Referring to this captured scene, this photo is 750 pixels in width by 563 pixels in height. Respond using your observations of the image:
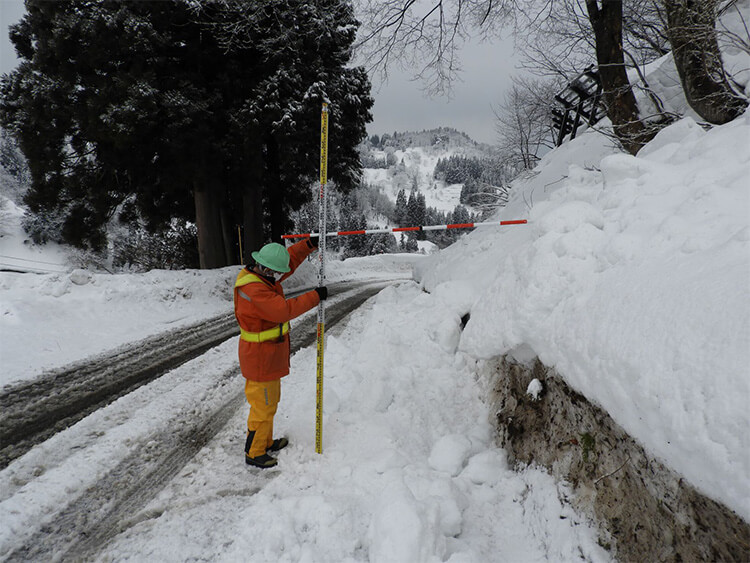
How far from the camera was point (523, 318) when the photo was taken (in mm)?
3053

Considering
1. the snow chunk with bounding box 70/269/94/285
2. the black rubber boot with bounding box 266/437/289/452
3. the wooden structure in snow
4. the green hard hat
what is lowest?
the black rubber boot with bounding box 266/437/289/452

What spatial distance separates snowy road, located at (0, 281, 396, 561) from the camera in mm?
2432

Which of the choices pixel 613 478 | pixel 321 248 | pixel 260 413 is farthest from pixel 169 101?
pixel 613 478

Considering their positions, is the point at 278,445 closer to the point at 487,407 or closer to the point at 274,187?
the point at 487,407

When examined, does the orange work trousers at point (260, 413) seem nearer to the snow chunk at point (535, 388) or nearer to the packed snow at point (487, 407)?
the packed snow at point (487, 407)

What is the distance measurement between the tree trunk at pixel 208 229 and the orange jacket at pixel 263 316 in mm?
9735

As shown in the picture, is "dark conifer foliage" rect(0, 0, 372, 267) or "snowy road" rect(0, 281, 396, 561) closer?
"snowy road" rect(0, 281, 396, 561)

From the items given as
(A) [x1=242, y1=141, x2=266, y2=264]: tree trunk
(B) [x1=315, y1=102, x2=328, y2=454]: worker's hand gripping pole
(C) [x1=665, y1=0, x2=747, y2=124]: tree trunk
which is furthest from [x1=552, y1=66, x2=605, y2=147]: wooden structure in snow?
(A) [x1=242, y1=141, x2=266, y2=264]: tree trunk

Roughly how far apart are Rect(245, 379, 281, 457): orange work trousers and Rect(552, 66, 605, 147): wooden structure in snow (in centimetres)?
1039

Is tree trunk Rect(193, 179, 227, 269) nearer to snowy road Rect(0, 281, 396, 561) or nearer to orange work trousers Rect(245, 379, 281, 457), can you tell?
snowy road Rect(0, 281, 396, 561)

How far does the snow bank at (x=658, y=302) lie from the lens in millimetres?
1553

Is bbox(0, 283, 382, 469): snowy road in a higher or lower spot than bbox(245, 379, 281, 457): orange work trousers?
lower

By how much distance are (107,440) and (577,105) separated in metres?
14.7

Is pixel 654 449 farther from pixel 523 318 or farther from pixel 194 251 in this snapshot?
pixel 194 251
